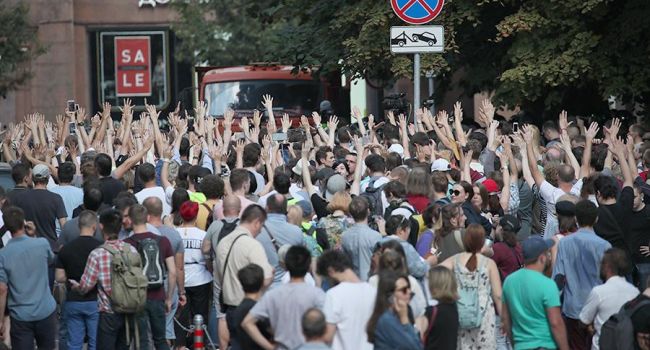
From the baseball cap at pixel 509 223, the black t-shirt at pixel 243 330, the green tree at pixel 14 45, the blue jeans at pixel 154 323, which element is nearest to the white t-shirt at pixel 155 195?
the blue jeans at pixel 154 323

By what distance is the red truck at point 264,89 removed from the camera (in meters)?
30.6

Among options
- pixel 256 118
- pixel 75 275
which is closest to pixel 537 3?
pixel 256 118

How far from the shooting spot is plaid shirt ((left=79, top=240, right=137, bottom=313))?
12.4 metres

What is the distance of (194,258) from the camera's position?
46.1ft

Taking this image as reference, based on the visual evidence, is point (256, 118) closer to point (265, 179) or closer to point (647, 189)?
point (265, 179)

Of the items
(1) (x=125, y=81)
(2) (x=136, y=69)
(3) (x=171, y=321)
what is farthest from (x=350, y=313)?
(1) (x=125, y=81)

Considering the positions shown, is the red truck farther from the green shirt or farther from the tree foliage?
the green shirt

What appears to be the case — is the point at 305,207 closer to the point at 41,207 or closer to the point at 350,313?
the point at 41,207

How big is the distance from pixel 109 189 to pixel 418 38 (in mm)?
4392

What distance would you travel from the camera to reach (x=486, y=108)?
59.6 feet

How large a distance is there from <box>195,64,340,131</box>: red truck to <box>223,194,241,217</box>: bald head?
56.7 ft

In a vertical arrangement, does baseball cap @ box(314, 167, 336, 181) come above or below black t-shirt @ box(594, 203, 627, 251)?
above

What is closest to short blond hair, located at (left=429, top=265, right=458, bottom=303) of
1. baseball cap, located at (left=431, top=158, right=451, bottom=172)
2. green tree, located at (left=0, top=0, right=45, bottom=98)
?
baseball cap, located at (left=431, top=158, right=451, bottom=172)

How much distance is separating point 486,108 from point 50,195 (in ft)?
18.7
